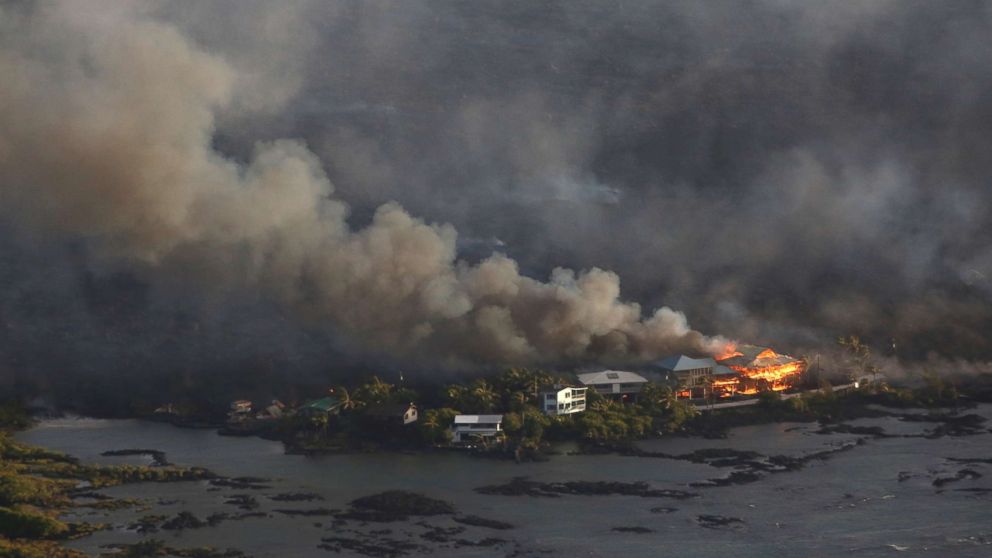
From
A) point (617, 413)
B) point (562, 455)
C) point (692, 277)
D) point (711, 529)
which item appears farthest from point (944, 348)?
point (711, 529)

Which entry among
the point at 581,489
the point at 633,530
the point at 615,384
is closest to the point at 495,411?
the point at 615,384

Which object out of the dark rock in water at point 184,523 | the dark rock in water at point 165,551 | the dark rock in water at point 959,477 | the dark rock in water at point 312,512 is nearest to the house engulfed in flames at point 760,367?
the dark rock in water at point 959,477

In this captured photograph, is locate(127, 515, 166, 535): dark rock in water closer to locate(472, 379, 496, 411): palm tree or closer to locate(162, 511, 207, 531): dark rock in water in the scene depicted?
locate(162, 511, 207, 531): dark rock in water

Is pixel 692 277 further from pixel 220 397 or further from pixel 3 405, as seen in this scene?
pixel 3 405

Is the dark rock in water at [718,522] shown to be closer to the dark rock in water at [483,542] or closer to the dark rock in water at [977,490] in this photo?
the dark rock in water at [483,542]

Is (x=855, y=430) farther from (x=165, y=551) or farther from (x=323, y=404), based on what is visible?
(x=165, y=551)

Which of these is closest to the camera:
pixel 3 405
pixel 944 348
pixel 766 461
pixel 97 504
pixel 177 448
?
pixel 97 504

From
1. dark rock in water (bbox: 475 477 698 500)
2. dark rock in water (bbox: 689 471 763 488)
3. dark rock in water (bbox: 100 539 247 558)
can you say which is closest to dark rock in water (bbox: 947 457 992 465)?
dark rock in water (bbox: 689 471 763 488)
